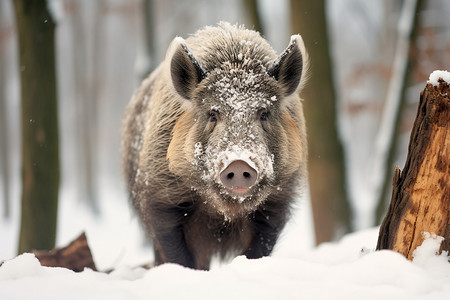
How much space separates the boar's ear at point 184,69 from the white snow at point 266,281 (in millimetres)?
1751

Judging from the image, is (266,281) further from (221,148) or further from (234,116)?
(234,116)

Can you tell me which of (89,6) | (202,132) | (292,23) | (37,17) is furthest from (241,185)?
(89,6)

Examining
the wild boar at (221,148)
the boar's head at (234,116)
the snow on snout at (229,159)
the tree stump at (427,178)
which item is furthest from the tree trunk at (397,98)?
the tree stump at (427,178)

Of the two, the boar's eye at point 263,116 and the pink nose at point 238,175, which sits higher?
the boar's eye at point 263,116

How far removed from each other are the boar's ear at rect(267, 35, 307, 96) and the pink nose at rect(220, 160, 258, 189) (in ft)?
3.72

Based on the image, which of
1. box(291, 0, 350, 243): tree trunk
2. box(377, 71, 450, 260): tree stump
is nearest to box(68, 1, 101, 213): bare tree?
box(291, 0, 350, 243): tree trunk

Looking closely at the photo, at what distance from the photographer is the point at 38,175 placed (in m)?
6.09

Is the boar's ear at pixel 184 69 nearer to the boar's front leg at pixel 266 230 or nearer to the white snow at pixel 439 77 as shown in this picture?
the boar's front leg at pixel 266 230

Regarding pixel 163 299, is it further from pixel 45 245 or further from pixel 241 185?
pixel 45 245

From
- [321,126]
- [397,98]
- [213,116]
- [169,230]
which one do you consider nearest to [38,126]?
[169,230]

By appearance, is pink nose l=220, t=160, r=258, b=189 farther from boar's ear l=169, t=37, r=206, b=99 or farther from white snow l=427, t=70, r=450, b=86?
white snow l=427, t=70, r=450, b=86

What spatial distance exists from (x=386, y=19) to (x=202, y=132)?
18.8m

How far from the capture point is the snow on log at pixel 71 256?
4371 millimetres

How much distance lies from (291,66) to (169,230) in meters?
1.83
